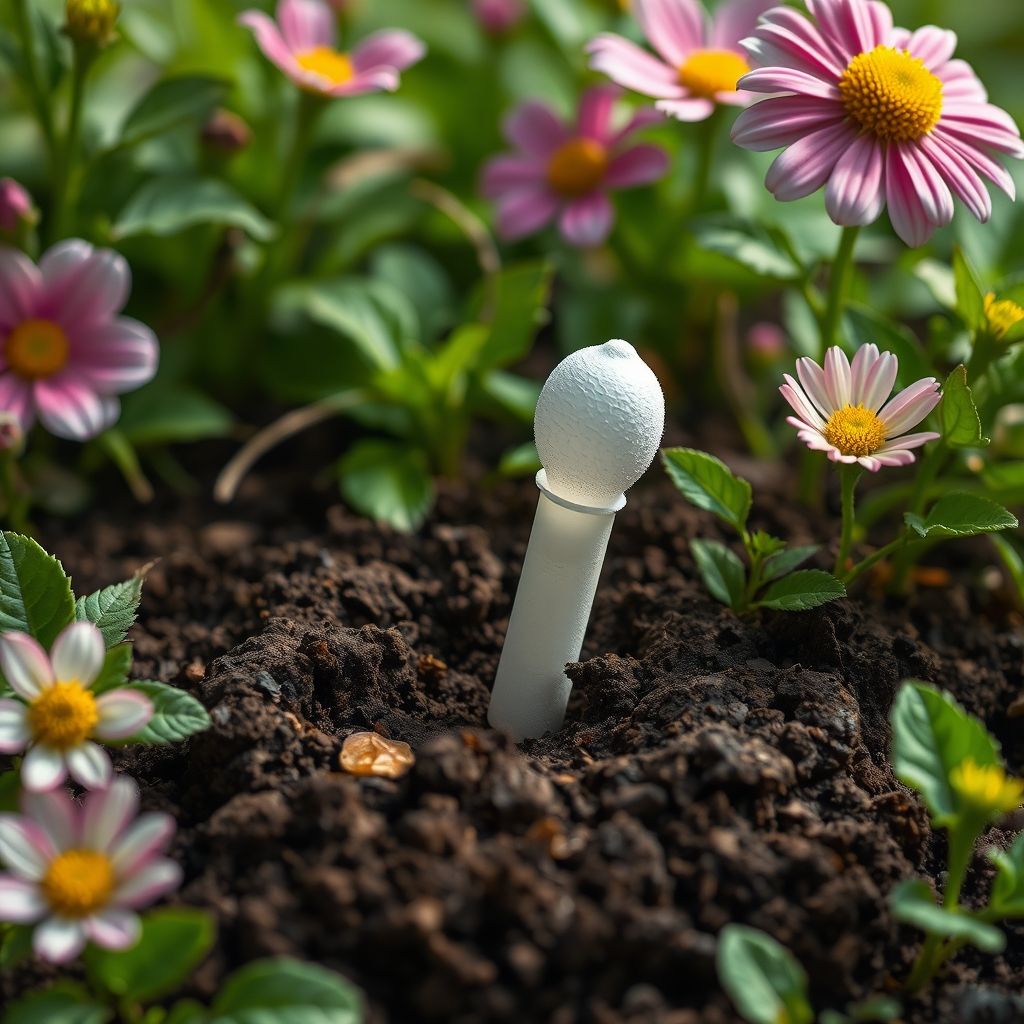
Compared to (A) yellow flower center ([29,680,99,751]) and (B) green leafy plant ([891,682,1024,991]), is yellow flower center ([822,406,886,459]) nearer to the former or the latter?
(B) green leafy plant ([891,682,1024,991])

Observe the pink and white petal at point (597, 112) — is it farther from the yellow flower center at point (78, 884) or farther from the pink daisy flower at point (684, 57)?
the yellow flower center at point (78, 884)

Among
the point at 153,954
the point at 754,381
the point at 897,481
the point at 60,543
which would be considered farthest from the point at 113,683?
the point at 754,381

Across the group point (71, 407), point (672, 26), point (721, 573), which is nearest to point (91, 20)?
point (71, 407)

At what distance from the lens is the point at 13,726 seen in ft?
2.90

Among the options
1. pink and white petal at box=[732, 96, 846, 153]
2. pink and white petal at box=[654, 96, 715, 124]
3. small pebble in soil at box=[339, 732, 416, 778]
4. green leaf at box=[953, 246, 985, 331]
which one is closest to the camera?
small pebble in soil at box=[339, 732, 416, 778]

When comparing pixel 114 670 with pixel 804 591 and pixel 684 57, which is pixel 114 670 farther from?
pixel 684 57

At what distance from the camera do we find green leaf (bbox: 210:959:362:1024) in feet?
2.49

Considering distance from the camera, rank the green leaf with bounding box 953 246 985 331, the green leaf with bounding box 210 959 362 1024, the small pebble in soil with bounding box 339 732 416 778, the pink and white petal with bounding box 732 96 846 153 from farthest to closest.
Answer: the green leaf with bounding box 953 246 985 331 → the pink and white petal with bounding box 732 96 846 153 → the small pebble in soil with bounding box 339 732 416 778 → the green leaf with bounding box 210 959 362 1024

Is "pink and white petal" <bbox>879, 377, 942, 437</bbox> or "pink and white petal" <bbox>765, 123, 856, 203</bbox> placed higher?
"pink and white petal" <bbox>765, 123, 856, 203</bbox>

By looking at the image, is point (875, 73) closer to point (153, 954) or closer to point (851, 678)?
point (851, 678)

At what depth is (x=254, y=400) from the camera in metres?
1.77

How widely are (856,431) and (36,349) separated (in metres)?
0.85

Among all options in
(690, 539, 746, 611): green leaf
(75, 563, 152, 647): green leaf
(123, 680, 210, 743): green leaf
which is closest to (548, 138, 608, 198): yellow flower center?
(690, 539, 746, 611): green leaf

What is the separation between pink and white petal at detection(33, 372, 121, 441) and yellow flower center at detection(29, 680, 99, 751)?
1.45 ft
